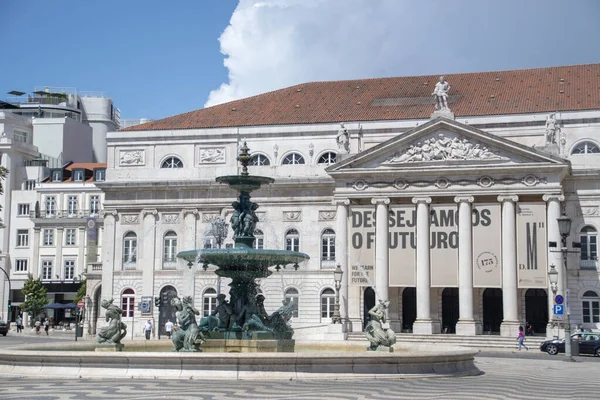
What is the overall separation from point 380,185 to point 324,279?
692 cm

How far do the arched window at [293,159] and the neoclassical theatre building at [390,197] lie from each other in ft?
0.62

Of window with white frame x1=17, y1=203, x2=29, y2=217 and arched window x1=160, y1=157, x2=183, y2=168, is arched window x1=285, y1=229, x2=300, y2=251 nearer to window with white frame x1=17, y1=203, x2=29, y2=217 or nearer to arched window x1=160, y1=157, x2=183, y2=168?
arched window x1=160, y1=157, x2=183, y2=168

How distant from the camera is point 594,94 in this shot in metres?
58.6

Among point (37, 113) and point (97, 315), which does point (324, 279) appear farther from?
point (37, 113)

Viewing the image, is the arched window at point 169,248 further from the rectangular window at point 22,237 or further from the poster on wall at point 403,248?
the rectangular window at point 22,237

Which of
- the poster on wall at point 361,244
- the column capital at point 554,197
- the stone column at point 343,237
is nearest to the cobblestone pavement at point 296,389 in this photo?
the column capital at point 554,197

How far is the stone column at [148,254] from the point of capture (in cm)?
6128

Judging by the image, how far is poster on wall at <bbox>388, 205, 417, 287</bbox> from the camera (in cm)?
5538

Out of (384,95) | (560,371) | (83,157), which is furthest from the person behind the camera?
(83,157)

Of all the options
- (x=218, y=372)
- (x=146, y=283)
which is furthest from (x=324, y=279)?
(x=218, y=372)

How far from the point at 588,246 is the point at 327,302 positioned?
15182 millimetres

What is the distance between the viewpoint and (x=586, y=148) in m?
57.0

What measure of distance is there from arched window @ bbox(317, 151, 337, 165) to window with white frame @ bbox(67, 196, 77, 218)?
26.1 metres

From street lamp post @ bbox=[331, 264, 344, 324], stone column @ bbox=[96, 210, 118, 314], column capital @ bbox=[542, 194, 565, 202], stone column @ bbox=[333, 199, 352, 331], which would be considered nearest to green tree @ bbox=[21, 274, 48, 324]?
stone column @ bbox=[96, 210, 118, 314]
